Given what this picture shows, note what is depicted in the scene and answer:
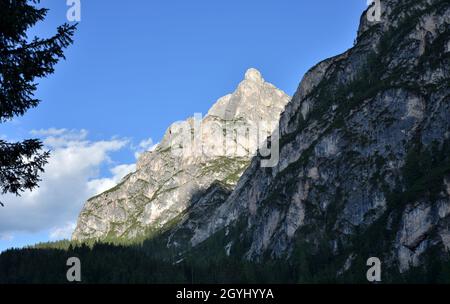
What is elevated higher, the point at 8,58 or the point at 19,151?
the point at 8,58
